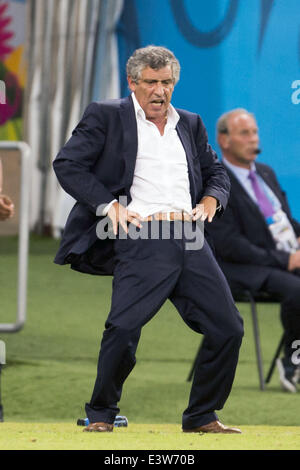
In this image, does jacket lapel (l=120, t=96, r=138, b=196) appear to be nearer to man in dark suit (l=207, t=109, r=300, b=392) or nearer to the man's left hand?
the man's left hand

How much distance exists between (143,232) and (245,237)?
187 centimetres

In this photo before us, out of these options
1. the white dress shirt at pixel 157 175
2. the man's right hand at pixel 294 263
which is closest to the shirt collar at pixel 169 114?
the white dress shirt at pixel 157 175

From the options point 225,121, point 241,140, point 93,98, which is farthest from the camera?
point 93,98

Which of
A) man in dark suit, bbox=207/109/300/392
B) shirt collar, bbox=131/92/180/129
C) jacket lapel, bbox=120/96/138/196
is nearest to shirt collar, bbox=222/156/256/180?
man in dark suit, bbox=207/109/300/392

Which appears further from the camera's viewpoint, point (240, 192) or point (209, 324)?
point (240, 192)

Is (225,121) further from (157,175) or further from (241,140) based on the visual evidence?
(157,175)

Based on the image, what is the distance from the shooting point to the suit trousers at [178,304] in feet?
10.2

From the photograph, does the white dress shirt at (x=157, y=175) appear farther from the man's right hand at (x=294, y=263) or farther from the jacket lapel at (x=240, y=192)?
the man's right hand at (x=294, y=263)

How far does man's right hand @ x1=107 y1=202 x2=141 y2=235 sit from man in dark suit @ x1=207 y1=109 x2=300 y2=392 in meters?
1.74

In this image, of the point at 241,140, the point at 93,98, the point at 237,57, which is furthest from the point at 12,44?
the point at 241,140

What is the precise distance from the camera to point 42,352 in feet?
18.6

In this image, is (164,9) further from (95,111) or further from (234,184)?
(95,111)

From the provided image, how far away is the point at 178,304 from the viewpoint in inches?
126

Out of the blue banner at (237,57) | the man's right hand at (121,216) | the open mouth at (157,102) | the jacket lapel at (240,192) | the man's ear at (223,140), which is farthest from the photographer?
the man's ear at (223,140)
